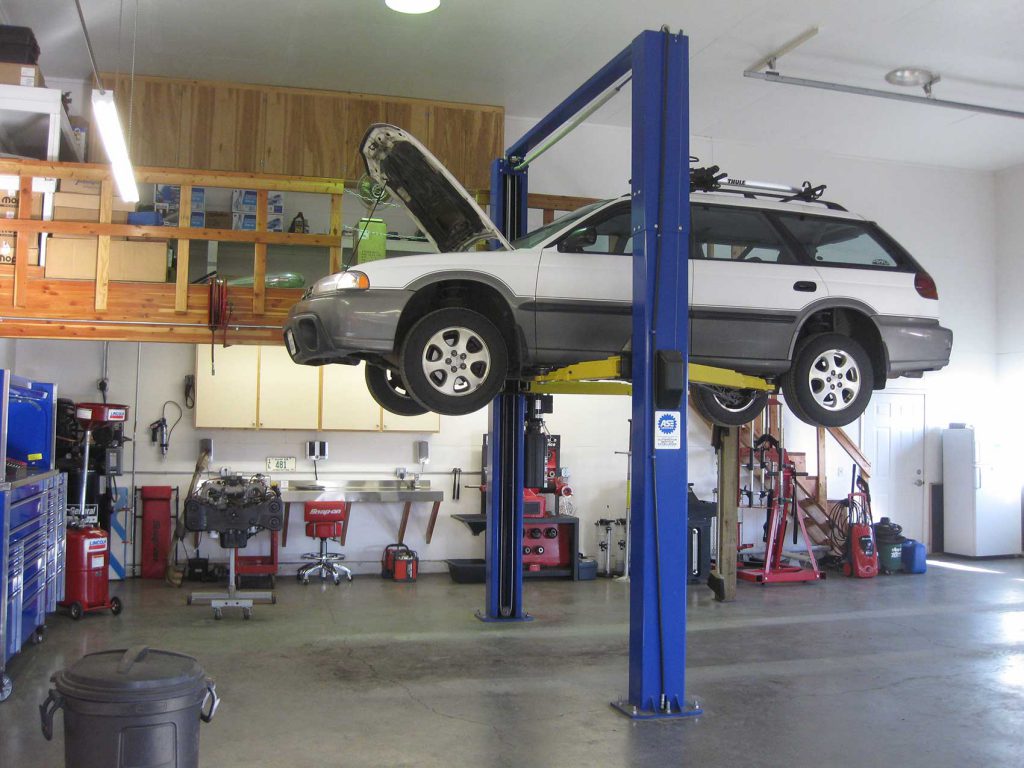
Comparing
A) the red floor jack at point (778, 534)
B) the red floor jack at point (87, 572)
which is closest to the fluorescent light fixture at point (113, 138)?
the red floor jack at point (87, 572)

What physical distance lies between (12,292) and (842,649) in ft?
22.6

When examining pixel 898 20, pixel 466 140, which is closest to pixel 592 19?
pixel 466 140

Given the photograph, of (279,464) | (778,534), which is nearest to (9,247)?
(279,464)

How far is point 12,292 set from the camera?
21.8 feet

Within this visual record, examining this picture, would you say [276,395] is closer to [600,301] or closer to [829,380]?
[600,301]

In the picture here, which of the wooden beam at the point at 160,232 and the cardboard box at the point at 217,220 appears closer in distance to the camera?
the wooden beam at the point at 160,232

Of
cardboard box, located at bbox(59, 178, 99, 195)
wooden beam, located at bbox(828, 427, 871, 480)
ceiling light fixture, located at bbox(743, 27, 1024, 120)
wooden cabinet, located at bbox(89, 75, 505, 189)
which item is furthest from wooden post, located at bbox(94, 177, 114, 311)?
wooden beam, located at bbox(828, 427, 871, 480)

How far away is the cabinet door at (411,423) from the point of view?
8.71 meters

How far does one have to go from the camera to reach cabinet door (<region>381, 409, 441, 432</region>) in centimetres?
871

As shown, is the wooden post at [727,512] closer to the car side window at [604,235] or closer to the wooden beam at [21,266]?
the car side window at [604,235]

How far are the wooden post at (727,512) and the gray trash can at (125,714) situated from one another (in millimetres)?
5842

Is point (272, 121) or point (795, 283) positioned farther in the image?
point (272, 121)

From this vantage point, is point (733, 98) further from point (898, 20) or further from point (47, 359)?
point (47, 359)

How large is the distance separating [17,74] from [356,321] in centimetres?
A: 474
